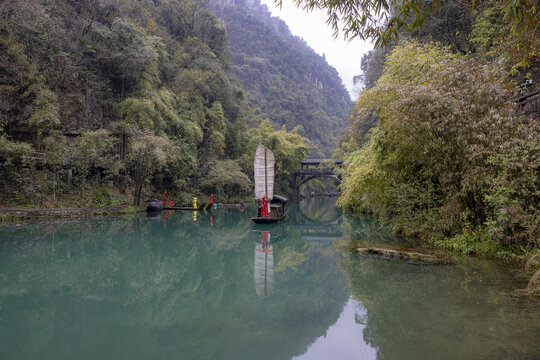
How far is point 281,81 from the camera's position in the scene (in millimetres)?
56031

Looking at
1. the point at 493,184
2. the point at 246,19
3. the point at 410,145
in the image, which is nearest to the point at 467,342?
the point at 493,184

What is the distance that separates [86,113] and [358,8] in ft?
59.9

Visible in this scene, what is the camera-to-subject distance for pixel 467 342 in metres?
3.07

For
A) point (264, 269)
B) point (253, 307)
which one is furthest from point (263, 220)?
point (253, 307)

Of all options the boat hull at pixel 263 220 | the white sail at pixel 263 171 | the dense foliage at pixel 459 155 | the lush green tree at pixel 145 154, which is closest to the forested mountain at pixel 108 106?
the lush green tree at pixel 145 154

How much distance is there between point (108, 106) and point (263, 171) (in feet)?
37.5

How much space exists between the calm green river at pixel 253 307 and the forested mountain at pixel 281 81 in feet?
131

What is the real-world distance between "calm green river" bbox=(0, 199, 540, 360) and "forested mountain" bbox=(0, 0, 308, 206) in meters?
7.42

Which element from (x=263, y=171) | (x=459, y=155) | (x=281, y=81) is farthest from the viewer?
(x=281, y=81)

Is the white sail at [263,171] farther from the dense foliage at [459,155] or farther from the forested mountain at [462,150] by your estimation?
the dense foliage at [459,155]

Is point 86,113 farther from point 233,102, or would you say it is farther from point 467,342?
point 467,342

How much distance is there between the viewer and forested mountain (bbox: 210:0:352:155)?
50781mm

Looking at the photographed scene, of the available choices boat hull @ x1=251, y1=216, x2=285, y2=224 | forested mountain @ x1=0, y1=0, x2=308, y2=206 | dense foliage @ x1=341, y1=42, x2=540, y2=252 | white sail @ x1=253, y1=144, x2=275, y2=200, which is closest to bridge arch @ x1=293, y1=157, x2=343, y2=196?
forested mountain @ x1=0, y1=0, x2=308, y2=206

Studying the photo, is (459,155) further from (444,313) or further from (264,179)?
(264,179)
